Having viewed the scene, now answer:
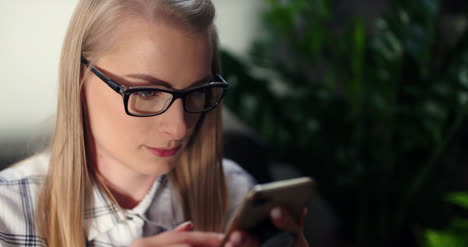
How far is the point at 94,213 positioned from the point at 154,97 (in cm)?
15

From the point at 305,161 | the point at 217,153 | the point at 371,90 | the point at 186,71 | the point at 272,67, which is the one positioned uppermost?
the point at 186,71

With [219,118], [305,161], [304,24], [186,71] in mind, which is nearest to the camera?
[186,71]

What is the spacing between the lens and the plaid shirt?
0.55 meters

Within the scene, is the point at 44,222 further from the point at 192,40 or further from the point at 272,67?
the point at 272,67

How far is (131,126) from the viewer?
0.54 metres

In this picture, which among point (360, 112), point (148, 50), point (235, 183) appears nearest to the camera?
point (148, 50)

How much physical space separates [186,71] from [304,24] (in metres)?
1.23

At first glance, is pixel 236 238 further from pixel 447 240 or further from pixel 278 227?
pixel 447 240

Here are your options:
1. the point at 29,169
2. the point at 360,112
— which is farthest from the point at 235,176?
the point at 360,112

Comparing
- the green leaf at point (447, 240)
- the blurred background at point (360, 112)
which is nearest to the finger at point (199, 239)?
the green leaf at point (447, 240)

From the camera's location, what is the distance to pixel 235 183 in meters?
0.77

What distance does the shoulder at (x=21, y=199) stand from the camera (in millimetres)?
547

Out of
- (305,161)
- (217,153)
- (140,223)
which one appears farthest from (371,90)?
(140,223)

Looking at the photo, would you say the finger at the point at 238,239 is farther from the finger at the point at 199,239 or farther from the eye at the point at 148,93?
the eye at the point at 148,93
